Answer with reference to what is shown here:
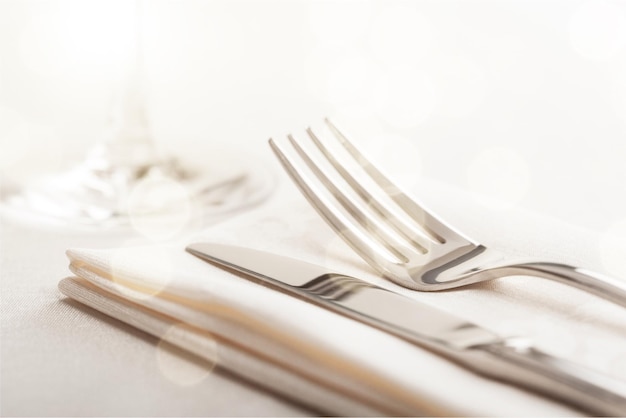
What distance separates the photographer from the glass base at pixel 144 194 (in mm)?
802

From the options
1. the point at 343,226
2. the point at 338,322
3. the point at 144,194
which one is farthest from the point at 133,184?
the point at 338,322

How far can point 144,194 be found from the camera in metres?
0.88

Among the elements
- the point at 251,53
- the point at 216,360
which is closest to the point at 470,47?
the point at 251,53

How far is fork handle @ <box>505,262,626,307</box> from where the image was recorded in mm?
502

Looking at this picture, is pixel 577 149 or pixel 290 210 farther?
pixel 577 149

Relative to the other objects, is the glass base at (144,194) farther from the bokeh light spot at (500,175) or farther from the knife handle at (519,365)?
the knife handle at (519,365)

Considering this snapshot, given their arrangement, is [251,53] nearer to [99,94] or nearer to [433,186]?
[99,94]

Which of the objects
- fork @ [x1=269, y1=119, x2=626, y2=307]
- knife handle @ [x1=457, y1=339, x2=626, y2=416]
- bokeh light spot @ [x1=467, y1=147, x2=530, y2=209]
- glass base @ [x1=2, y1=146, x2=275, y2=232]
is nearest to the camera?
knife handle @ [x1=457, y1=339, x2=626, y2=416]

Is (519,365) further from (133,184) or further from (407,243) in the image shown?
(133,184)

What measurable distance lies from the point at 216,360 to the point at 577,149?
2.42 ft

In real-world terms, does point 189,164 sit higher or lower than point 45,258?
higher

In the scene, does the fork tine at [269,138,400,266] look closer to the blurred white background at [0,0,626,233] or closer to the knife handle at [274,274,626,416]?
the knife handle at [274,274,626,416]

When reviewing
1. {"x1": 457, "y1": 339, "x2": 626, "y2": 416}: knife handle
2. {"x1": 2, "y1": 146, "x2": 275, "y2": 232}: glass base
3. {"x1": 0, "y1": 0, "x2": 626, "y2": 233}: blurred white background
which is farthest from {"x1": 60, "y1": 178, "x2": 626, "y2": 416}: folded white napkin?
{"x1": 0, "y1": 0, "x2": 626, "y2": 233}: blurred white background

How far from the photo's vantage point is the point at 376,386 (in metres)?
0.41
